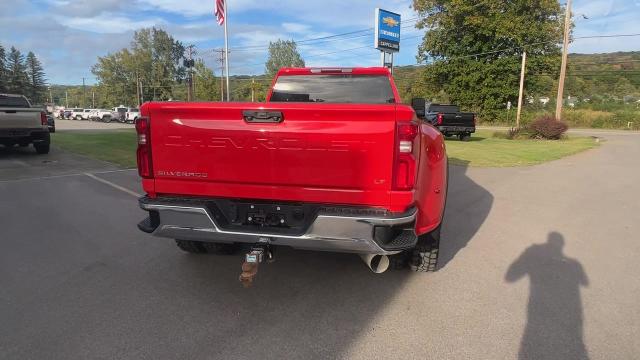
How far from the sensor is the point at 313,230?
3.21 meters

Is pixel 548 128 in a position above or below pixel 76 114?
above

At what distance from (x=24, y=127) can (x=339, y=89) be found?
11.2 metres

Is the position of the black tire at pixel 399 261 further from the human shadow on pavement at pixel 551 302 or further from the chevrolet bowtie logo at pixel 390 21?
the chevrolet bowtie logo at pixel 390 21

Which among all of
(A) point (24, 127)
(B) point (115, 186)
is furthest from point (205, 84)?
(B) point (115, 186)

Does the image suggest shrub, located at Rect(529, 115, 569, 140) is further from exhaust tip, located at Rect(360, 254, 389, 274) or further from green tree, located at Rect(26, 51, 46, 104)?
green tree, located at Rect(26, 51, 46, 104)

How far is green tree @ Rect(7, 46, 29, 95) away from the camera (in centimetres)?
10869

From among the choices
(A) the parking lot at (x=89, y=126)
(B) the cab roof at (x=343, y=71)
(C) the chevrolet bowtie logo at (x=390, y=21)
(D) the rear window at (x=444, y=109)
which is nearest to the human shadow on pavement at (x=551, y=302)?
(B) the cab roof at (x=343, y=71)

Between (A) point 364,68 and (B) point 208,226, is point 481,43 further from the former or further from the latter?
(B) point 208,226

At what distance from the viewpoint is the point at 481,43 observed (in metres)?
46.6

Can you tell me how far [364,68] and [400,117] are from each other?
3106 millimetres

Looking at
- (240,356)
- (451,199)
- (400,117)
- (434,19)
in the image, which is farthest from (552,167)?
(434,19)

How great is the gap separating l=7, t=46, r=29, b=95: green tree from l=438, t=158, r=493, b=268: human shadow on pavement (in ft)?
410

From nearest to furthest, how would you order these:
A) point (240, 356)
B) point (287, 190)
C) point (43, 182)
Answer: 1. point (240, 356)
2. point (287, 190)
3. point (43, 182)

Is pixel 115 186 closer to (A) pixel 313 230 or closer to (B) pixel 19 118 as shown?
(B) pixel 19 118
